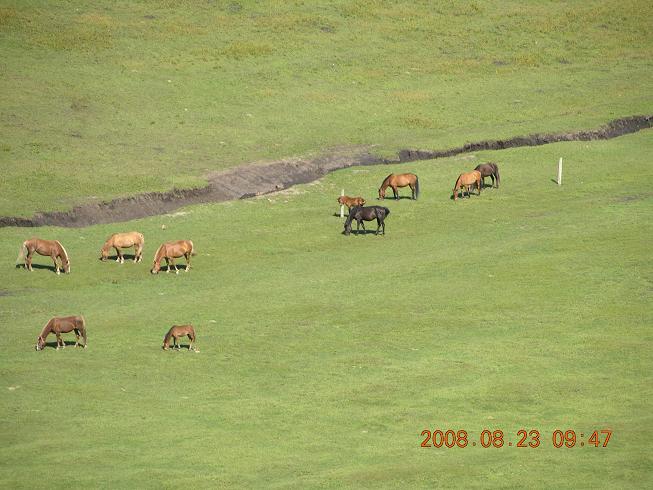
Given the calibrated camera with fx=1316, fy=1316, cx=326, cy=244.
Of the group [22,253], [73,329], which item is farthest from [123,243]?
[73,329]

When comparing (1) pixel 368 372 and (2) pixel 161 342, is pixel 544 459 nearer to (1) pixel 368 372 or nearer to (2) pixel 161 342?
(1) pixel 368 372

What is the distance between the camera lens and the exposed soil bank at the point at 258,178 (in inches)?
2037

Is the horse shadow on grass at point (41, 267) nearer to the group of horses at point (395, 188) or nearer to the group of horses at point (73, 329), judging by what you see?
the group of horses at point (73, 329)

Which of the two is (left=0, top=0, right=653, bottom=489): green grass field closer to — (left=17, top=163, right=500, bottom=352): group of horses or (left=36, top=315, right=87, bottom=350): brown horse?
(left=36, top=315, right=87, bottom=350): brown horse

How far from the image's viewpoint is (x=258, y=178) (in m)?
57.9

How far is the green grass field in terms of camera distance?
27953mm

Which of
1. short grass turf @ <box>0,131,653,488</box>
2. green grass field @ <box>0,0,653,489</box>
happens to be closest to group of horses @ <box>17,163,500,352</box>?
short grass turf @ <box>0,131,653,488</box>

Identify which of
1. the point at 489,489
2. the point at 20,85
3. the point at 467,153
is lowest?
the point at 489,489

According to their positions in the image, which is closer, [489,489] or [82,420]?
[489,489]

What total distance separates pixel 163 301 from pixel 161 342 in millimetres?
4835

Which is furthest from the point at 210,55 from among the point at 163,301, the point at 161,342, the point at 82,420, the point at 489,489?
the point at 489,489

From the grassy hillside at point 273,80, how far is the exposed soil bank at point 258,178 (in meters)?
0.77

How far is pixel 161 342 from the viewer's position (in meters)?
35.8

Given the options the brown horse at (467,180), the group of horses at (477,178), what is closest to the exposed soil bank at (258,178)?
the group of horses at (477,178)
